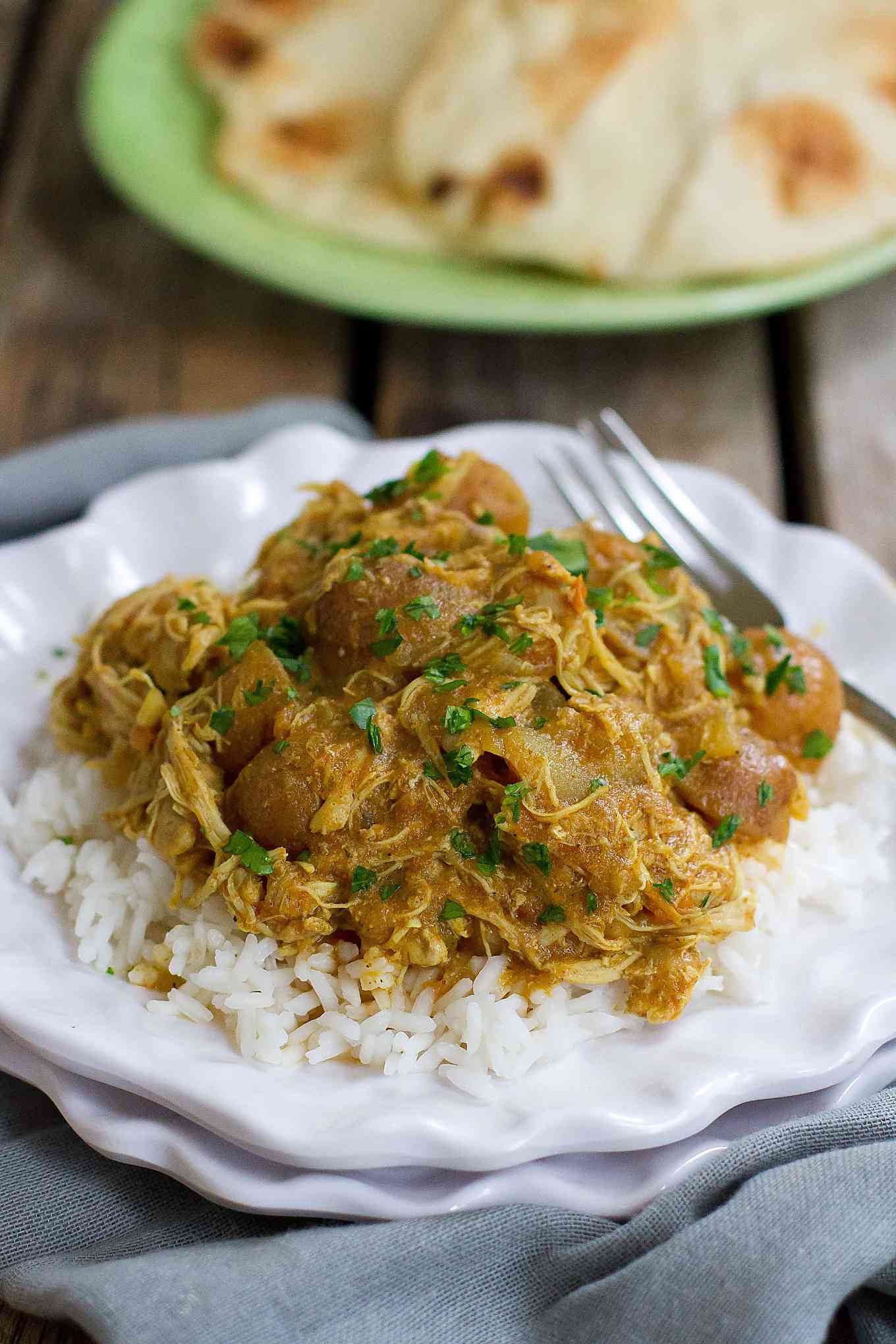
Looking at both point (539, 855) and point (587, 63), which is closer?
point (539, 855)

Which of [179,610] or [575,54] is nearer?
[179,610]

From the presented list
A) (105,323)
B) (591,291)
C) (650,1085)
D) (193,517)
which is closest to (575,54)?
(591,291)

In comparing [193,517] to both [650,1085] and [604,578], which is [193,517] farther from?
[650,1085]

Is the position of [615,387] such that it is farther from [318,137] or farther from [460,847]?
[460,847]

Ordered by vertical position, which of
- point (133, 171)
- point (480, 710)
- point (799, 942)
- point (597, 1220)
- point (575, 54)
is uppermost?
point (575, 54)

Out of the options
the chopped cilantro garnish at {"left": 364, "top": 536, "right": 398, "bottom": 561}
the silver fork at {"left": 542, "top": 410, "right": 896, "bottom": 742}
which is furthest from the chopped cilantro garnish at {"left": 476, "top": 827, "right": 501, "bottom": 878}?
the silver fork at {"left": 542, "top": 410, "right": 896, "bottom": 742}

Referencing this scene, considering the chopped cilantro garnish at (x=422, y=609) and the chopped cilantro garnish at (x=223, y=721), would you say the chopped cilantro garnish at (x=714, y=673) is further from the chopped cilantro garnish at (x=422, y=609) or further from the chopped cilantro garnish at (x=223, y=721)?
the chopped cilantro garnish at (x=223, y=721)

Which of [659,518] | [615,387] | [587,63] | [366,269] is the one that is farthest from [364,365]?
[659,518]
